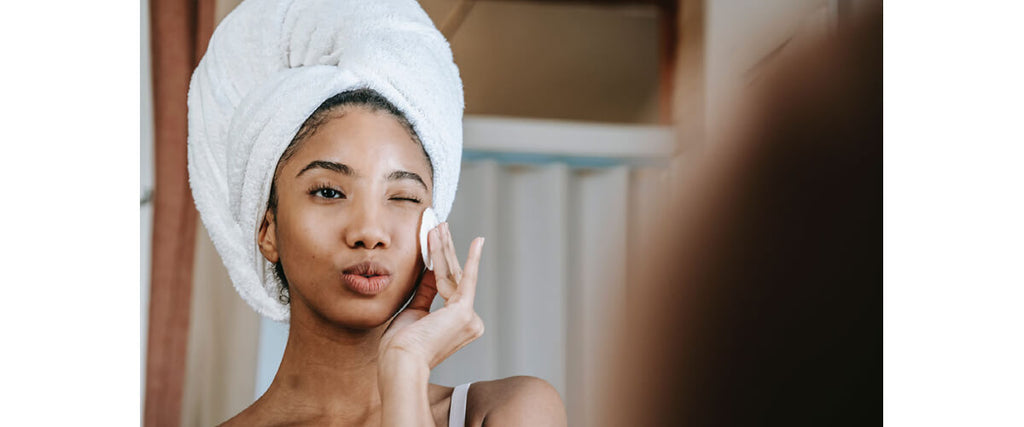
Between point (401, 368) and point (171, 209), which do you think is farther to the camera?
point (171, 209)

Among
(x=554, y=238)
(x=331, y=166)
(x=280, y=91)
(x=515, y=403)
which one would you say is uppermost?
(x=280, y=91)

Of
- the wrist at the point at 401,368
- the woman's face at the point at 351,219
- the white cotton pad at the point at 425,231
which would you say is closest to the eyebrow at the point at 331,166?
the woman's face at the point at 351,219

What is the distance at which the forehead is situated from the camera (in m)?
1.33

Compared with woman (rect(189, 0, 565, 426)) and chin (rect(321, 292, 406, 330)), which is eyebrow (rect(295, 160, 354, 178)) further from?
chin (rect(321, 292, 406, 330))

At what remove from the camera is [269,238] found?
4.47ft

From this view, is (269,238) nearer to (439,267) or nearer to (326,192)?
(326,192)

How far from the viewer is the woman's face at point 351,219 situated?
4.37ft

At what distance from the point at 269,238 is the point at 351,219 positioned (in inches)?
4.9

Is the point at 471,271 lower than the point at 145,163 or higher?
lower

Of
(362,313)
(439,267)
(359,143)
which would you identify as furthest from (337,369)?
(359,143)

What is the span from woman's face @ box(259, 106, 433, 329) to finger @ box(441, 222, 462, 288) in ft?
0.14

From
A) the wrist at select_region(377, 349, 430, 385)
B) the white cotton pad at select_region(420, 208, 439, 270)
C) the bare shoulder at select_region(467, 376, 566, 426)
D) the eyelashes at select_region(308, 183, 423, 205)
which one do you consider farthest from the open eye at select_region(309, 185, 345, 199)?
the bare shoulder at select_region(467, 376, 566, 426)

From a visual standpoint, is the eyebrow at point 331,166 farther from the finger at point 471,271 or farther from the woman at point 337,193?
the finger at point 471,271
